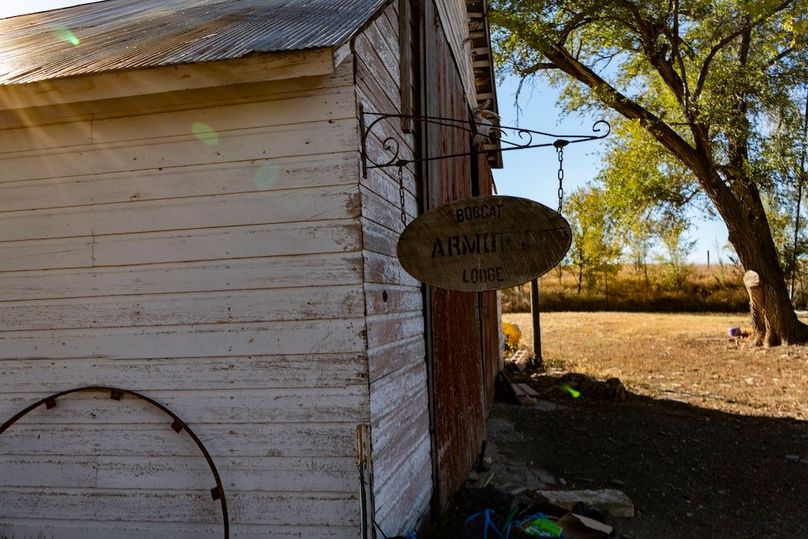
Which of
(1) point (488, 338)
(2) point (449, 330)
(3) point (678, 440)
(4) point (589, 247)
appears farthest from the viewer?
(4) point (589, 247)

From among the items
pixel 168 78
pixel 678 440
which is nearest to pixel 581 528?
pixel 168 78

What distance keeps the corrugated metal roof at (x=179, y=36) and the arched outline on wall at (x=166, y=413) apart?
5.62 feet

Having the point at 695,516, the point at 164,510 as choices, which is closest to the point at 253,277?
the point at 164,510

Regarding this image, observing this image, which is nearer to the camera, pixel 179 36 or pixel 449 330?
pixel 179 36

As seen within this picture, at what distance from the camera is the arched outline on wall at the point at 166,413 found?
3168 mm

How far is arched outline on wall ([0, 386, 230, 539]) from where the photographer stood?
125 inches

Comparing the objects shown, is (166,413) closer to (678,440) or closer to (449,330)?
(449,330)

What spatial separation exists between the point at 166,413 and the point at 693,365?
40.4 feet

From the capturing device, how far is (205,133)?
10.9ft

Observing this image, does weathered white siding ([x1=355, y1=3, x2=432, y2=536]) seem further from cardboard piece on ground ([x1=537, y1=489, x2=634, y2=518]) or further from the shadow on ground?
cardboard piece on ground ([x1=537, y1=489, x2=634, y2=518])

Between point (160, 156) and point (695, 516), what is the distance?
16.7 ft

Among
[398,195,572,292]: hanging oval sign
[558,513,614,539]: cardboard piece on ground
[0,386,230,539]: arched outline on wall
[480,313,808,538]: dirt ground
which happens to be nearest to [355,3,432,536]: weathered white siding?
[398,195,572,292]: hanging oval sign

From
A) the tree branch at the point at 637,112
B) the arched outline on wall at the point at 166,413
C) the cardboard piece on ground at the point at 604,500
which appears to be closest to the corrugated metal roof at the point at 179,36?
the arched outline on wall at the point at 166,413

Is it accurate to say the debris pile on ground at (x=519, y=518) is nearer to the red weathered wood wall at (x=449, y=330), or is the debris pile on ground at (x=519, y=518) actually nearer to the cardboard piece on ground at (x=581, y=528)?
the cardboard piece on ground at (x=581, y=528)
